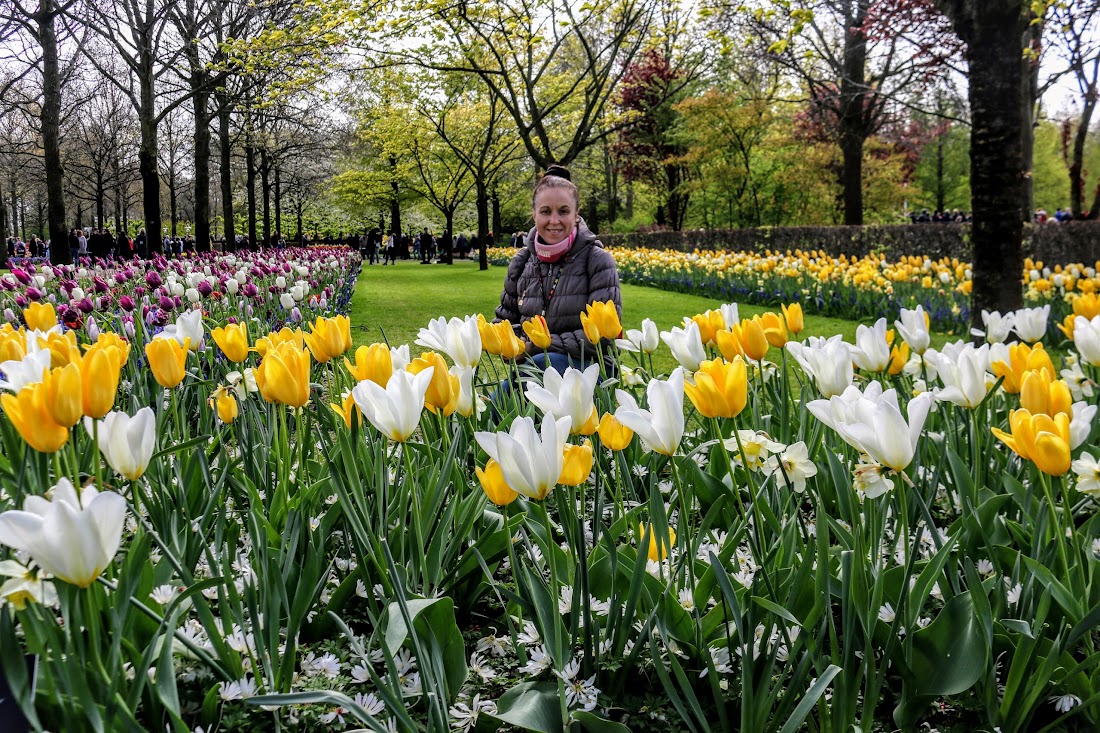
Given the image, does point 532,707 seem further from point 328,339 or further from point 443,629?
point 328,339

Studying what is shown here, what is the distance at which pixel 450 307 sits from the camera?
1169cm

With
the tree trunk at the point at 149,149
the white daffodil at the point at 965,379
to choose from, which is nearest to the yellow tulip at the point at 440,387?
the white daffodil at the point at 965,379

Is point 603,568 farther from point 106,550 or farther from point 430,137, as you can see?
point 430,137

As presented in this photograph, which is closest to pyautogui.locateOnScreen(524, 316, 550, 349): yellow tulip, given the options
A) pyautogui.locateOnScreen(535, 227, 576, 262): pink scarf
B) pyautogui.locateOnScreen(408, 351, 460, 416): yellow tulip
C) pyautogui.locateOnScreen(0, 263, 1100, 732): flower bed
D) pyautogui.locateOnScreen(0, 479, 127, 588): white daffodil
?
pyautogui.locateOnScreen(0, 263, 1100, 732): flower bed

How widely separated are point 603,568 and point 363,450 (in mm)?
630

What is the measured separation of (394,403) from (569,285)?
2.78 metres

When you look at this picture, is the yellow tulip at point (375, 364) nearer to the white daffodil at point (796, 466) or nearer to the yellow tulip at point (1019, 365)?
the white daffodil at point (796, 466)

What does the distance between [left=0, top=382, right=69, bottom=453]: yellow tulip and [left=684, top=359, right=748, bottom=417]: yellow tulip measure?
909 millimetres

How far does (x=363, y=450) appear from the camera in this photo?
5.70 feet

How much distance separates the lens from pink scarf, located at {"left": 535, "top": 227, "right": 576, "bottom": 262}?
3963mm

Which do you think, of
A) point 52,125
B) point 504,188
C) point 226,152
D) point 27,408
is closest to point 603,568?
point 27,408

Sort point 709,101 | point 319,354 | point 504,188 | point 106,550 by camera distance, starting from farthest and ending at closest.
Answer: point 504,188, point 709,101, point 319,354, point 106,550

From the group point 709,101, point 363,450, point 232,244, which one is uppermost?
point 709,101

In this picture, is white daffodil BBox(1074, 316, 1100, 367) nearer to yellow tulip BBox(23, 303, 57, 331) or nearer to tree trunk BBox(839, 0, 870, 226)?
yellow tulip BBox(23, 303, 57, 331)
